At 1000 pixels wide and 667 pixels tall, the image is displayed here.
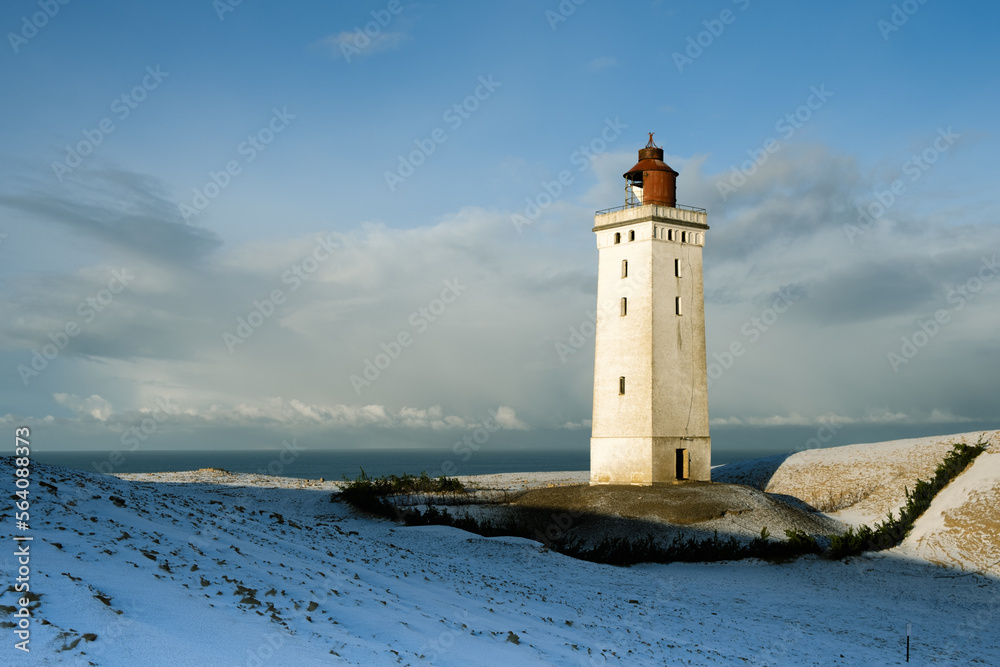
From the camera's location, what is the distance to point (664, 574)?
56.3ft

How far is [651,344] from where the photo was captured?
2753 centimetres

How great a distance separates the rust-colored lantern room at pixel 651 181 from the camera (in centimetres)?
2902

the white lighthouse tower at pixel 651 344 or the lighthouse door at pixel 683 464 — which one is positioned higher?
the white lighthouse tower at pixel 651 344

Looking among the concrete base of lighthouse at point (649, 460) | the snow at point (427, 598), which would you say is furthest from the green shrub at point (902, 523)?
the concrete base of lighthouse at point (649, 460)

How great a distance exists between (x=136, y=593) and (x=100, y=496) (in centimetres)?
522

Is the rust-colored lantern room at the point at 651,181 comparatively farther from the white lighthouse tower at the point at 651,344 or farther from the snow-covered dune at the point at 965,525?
the snow-covered dune at the point at 965,525

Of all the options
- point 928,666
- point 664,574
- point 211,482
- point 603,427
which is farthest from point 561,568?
point 211,482

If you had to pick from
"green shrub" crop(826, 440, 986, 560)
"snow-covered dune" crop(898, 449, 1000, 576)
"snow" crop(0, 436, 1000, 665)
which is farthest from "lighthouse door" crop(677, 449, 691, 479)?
"snow" crop(0, 436, 1000, 665)

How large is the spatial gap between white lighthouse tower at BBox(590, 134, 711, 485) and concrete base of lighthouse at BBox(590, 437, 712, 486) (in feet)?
0.12

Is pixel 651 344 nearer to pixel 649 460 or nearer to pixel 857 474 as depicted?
pixel 649 460

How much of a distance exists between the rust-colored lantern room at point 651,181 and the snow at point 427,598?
47.8 ft

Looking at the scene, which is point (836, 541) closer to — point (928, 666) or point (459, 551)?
point (928, 666)

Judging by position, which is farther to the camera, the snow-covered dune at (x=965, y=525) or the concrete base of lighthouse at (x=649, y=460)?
the concrete base of lighthouse at (x=649, y=460)

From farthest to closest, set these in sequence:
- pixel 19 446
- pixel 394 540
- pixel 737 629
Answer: pixel 394 540
pixel 737 629
pixel 19 446
